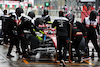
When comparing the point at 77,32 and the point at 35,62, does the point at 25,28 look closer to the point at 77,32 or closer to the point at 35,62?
the point at 35,62

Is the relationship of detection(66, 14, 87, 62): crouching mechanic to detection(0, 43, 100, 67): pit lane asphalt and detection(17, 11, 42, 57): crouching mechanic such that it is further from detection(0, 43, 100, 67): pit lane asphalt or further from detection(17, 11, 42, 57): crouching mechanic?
detection(17, 11, 42, 57): crouching mechanic

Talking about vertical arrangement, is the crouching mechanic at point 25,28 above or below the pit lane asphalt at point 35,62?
above

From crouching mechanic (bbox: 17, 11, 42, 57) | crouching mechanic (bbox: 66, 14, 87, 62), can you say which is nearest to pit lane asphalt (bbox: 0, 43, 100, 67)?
crouching mechanic (bbox: 66, 14, 87, 62)

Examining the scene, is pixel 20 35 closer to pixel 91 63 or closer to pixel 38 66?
pixel 38 66

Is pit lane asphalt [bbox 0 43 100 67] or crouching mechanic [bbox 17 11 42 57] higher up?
crouching mechanic [bbox 17 11 42 57]

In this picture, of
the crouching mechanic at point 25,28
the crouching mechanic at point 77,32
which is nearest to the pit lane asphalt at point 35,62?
the crouching mechanic at point 77,32

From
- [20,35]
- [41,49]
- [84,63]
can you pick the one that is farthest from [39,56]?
[84,63]

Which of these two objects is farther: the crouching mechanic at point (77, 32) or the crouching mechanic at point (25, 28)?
the crouching mechanic at point (25, 28)

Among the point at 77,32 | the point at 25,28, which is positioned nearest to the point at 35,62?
the point at 25,28

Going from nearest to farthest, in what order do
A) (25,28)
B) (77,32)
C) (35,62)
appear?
1. (77,32)
2. (35,62)
3. (25,28)

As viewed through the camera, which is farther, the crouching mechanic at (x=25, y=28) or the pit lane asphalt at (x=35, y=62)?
the crouching mechanic at (x=25, y=28)

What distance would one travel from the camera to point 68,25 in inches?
364

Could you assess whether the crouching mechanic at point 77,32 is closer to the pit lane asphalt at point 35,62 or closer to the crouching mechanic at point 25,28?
the pit lane asphalt at point 35,62

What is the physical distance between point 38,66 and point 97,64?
2324 millimetres
